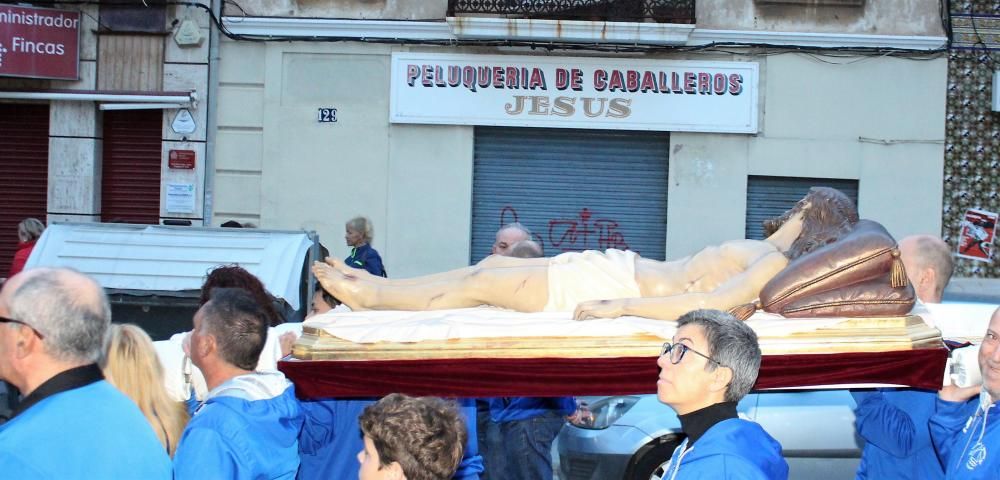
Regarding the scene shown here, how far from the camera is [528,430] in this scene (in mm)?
5695

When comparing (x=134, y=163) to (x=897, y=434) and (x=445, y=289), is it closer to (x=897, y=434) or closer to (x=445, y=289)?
(x=445, y=289)

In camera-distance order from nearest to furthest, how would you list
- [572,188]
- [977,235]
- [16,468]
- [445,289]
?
1. [16,468]
2. [445,289]
3. [977,235]
4. [572,188]

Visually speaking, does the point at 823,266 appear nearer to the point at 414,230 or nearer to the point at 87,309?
the point at 87,309

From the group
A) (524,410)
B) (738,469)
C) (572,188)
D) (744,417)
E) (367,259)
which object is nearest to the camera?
(738,469)

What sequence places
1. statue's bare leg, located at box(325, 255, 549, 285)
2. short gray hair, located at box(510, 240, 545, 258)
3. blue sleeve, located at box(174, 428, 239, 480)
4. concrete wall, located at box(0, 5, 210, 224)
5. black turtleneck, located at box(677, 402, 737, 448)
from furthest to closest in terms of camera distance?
1. concrete wall, located at box(0, 5, 210, 224)
2. short gray hair, located at box(510, 240, 545, 258)
3. statue's bare leg, located at box(325, 255, 549, 285)
4. blue sleeve, located at box(174, 428, 239, 480)
5. black turtleneck, located at box(677, 402, 737, 448)

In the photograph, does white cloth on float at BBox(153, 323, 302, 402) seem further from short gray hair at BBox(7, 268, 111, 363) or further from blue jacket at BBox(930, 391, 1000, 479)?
blue jacket at BBox(930, 391, 1000, 479)

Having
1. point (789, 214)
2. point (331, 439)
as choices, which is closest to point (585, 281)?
point (789, 214)

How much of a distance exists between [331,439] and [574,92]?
855 centimetres

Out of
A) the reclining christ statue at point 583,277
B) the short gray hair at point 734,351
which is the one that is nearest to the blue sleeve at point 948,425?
the reclining christ statue at point 583,277

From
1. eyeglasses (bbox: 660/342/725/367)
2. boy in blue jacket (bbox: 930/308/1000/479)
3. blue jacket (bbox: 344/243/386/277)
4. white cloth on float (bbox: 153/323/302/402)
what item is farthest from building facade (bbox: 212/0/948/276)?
eyeglasses (bbox: 660/342/725/367)

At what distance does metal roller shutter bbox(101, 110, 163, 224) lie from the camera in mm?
13297

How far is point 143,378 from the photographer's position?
338 centimetres

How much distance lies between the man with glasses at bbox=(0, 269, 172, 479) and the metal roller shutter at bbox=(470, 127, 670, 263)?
1036 cm

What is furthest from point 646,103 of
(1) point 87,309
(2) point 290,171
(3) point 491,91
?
(1) point 87,309
